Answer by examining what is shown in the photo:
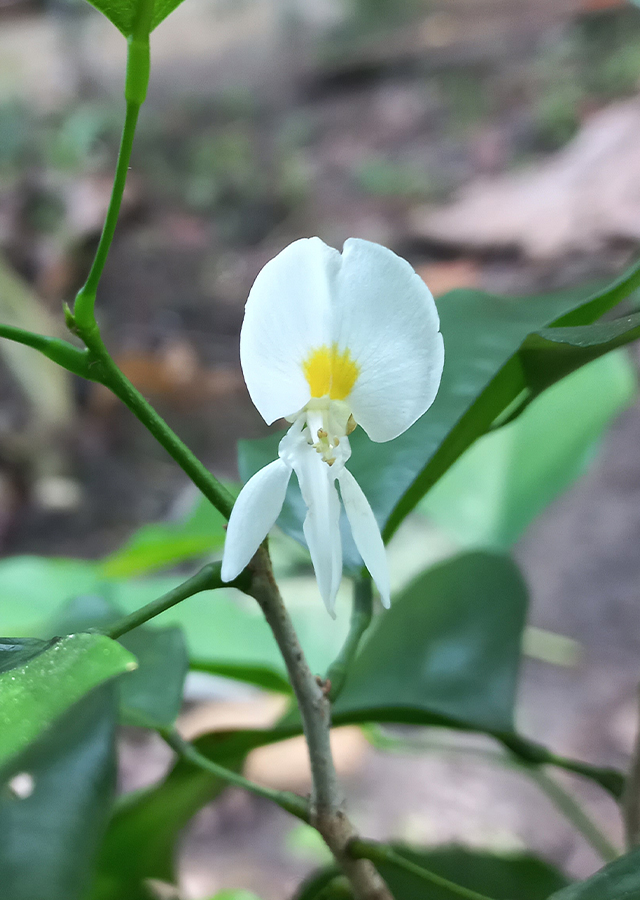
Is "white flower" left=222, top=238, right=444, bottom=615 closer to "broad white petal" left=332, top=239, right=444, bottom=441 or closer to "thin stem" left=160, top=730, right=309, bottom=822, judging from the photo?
"broad white petal" left=332, top=239, right=444, bottom=441

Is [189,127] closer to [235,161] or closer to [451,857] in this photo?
[235,161]

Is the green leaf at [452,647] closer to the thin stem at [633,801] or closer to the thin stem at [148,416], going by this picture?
the thin stem at [633,801]

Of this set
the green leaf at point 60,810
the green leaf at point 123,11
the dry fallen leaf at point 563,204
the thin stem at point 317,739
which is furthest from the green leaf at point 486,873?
the dry fallen leaf at point 563,204

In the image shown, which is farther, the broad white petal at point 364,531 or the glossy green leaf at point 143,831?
the glossy green leaf at point 143,831

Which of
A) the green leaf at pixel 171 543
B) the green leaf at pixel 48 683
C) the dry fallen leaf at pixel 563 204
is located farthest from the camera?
the dry fallen leaf at pixel 563 204

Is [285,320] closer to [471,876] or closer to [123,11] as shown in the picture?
[123,11]

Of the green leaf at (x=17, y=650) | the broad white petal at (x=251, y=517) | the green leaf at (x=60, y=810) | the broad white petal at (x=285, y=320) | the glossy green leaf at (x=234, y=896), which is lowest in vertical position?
the glossy green leaf at (x=234, y=896)

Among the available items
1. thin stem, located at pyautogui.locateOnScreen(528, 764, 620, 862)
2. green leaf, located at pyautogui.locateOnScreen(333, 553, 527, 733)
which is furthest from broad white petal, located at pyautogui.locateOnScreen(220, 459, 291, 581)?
thin stem, located at pyautogui.locateOnScreen(528, 764, 620, 862)

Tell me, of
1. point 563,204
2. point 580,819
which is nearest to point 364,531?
point 580,819
